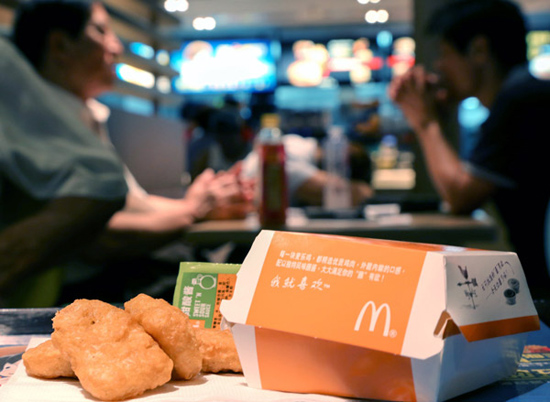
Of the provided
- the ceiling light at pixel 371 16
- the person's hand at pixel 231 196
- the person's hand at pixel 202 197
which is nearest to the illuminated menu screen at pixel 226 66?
the ceiling light at pixel 371 16

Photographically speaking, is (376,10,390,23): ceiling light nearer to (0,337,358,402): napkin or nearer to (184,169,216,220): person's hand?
(184,169,216,220): person's hand

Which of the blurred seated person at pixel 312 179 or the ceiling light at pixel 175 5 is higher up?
the ceiling light at pixel 175 5

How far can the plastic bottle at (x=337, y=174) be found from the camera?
2.36m

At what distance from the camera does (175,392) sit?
59 cm

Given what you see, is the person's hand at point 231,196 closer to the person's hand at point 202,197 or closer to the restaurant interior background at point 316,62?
the person's hand at point 202,197

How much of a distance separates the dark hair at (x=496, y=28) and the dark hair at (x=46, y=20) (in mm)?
1713

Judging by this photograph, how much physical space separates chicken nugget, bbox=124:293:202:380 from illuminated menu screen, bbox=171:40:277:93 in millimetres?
6961

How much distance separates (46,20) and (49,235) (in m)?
1.03

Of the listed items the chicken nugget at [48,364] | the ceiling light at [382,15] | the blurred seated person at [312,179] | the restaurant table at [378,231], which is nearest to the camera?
the chicken nugget at [48,364]

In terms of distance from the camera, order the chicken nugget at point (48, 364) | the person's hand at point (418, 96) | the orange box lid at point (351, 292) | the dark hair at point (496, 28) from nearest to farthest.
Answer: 1. the orange box lid at point (351, 292)
2. the chicken nugget at point (48, 364)
3. the dark hair at point (496, 28)
4. the person's hand at point (418, 96)

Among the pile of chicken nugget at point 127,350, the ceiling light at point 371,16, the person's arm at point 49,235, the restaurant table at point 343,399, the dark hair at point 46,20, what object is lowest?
the person's arm at point 49,235

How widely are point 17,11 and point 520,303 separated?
2.77 m

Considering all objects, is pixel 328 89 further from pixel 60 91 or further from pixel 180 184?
pixel 60 91

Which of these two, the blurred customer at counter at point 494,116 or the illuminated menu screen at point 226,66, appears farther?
the illuminated menu screen at point 226,66
